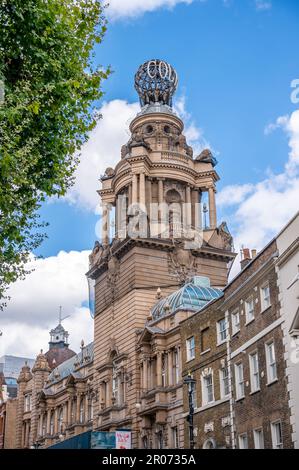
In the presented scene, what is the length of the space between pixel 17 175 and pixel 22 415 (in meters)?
62.8

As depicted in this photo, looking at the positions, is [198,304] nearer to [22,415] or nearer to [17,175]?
[17,175]

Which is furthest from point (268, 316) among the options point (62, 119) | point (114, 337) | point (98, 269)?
point (98, 269)

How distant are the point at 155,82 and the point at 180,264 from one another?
2216cm

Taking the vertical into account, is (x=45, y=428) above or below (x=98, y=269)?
below

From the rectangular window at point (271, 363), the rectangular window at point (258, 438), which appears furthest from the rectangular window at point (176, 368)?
the rectangular window at point (271, 363)

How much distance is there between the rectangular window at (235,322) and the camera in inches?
1334

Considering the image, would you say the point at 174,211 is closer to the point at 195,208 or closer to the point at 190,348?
the point at 195,208

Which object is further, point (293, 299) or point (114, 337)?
point (114, 337)

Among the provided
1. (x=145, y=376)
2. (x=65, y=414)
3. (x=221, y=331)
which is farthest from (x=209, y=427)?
(x=65, y=414)

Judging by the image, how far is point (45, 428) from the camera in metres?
71.1

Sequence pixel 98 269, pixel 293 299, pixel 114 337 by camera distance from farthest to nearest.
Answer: pixel 98 269, pixel 114 337, pixel 293 299

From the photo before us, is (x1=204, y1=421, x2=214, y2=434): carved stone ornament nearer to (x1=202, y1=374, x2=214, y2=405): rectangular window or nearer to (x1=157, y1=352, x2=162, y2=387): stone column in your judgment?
(x1=202, y1=374, x2=214, y2=405): rectangular window
